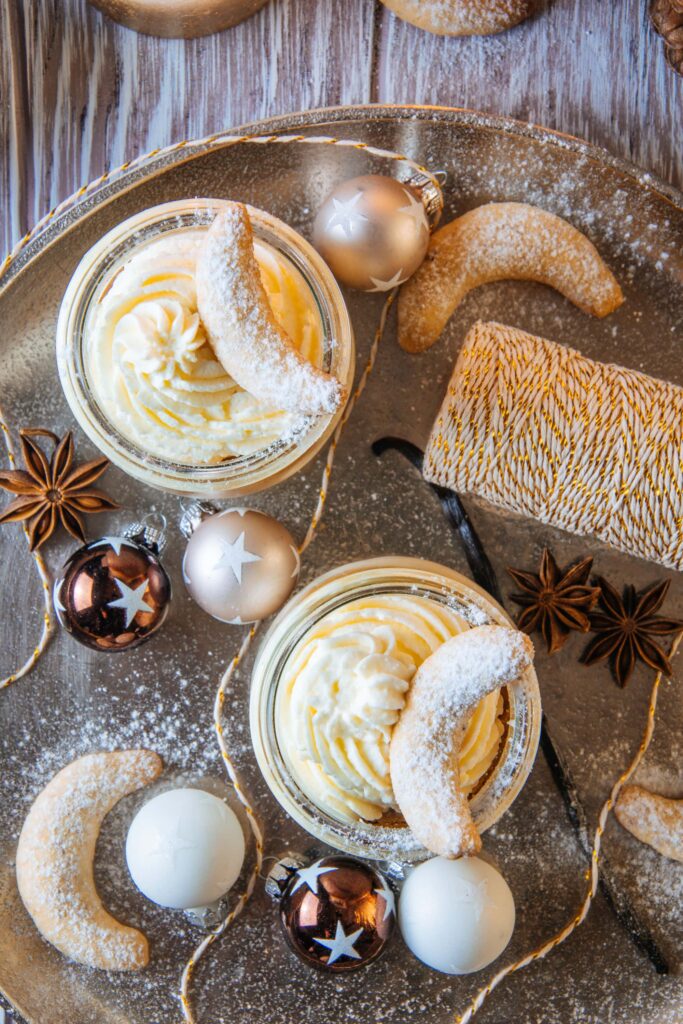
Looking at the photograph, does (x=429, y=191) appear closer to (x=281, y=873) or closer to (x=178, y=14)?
(x=178, y=14)

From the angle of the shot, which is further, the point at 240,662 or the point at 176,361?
the point at 240,662

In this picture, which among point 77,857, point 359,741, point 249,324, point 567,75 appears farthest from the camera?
point 567,75

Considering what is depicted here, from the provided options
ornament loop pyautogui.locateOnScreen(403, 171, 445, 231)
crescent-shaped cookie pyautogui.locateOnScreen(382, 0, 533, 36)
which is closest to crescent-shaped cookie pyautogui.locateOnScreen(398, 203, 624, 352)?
ornament loop pyautogui.locateOnScreen(403, 171, 445, 231)

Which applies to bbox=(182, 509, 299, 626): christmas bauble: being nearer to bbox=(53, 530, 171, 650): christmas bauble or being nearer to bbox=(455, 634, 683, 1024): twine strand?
bbox=(53, 530, 171, 650): christmas bauble

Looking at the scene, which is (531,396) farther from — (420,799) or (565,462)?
(420,799)

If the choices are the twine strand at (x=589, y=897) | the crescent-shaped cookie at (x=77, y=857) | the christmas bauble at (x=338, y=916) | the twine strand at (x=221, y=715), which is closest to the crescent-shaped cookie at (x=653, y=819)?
the twine strand at (x=589, y=897)

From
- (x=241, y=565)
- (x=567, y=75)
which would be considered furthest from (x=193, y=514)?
(x=567, y=75)
